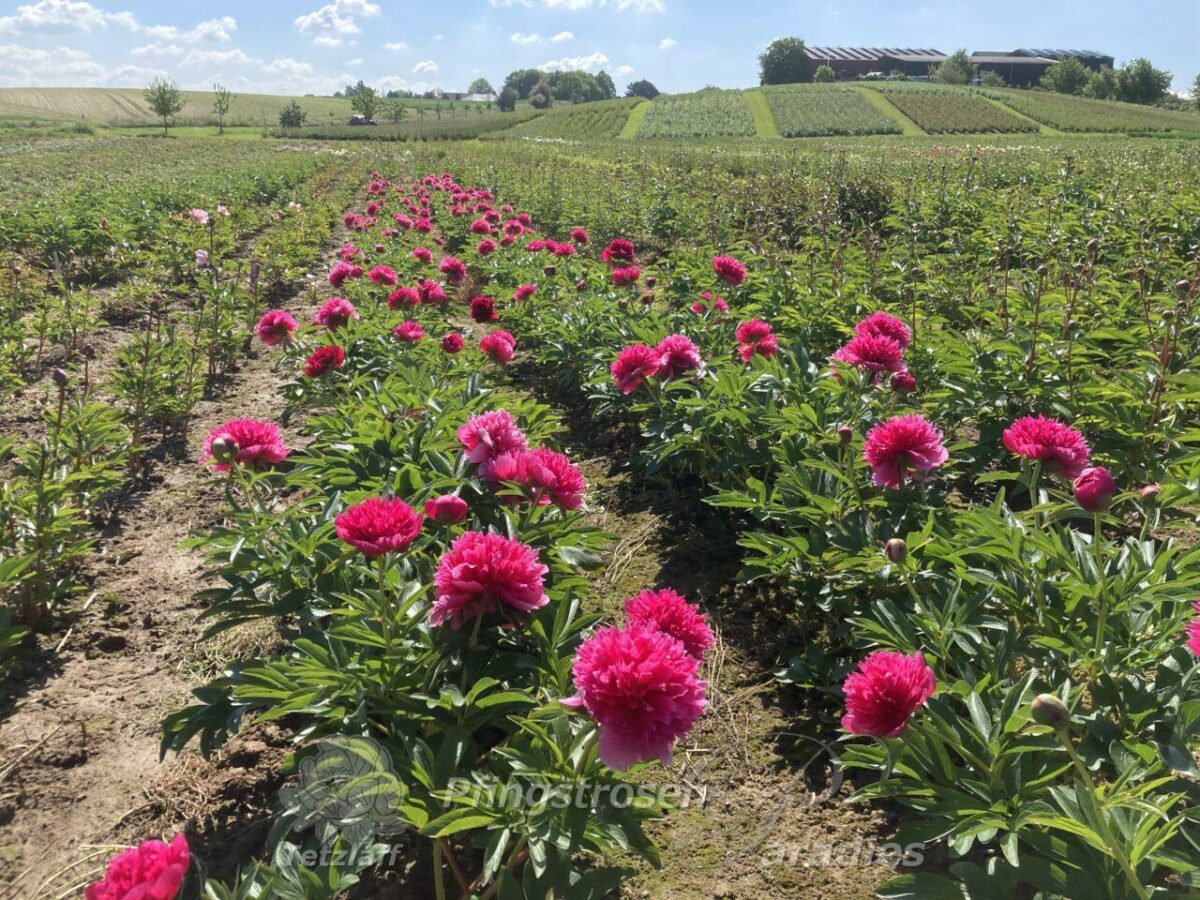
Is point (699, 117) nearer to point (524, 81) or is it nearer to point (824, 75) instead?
point (824, 75)

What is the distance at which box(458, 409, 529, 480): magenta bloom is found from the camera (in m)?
2.08

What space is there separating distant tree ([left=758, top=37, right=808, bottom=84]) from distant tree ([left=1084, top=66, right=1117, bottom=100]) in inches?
1506

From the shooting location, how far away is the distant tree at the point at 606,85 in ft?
436

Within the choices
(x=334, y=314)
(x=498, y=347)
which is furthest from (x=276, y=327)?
(x=498, y=347)

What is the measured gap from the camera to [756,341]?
139 inches

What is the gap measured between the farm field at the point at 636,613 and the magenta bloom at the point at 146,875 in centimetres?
2

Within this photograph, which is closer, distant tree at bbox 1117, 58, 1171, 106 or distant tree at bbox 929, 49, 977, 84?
distant tree at bbox 1117, 58, 1171, 106

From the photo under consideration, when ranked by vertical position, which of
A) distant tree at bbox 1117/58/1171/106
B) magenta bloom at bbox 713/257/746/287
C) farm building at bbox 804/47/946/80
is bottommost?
magenta bloom at bbox 713/257/746/287

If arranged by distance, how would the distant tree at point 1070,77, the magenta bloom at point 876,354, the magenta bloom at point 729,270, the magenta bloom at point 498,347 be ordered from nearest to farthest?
the magenta bloom at point 876,354, the magenta bloom at point 498,347, the magenta bloom at point 729,270, the distant tree at point 1070,77

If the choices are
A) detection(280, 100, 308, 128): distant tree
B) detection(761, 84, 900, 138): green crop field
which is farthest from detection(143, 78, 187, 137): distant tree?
detection(761, 84, 900, 138): green crop field

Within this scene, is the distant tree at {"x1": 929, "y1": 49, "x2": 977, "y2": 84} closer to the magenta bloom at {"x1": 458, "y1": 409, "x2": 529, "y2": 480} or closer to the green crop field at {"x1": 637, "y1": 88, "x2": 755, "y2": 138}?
the green crop field at {"x1": 637, "y1": 88, "x2": 755, "y2": 138}

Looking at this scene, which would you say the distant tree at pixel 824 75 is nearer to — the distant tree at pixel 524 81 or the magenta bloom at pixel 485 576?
the distant tree at pixel 524 81

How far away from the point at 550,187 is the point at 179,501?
1203cm

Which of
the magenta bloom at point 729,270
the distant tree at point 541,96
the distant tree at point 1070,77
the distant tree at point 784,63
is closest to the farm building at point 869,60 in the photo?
the distant tree at point 784,63
